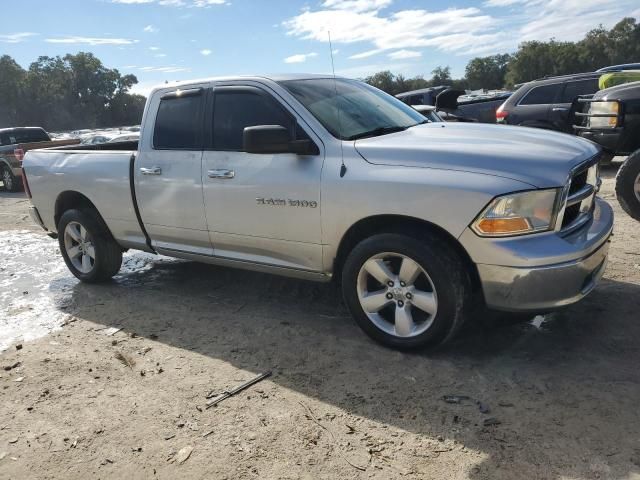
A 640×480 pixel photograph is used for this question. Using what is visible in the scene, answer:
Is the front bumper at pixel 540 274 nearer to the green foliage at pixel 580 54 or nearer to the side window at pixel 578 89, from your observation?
the side window at pixel 578 89

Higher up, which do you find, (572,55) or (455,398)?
(572,55)

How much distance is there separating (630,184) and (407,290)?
3.58m

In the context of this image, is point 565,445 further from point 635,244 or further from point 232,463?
point 635,244

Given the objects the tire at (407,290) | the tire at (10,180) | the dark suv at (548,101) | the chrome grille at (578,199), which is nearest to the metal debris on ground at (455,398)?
the tire at (407,290)

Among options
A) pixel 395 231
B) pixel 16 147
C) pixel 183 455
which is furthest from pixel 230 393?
pixel 16 147

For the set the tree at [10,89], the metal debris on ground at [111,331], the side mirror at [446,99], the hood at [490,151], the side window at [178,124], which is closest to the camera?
the hood at [490,151]

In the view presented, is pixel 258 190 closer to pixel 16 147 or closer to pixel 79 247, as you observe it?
Answer: pixel 79 247

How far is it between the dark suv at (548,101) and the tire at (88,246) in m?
8.34

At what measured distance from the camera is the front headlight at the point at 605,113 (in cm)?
603

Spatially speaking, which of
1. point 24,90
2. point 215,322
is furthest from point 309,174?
point 24,90

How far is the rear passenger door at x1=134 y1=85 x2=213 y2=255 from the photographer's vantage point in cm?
436

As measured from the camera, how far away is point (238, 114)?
4203 mm

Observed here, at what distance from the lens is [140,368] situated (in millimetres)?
3672

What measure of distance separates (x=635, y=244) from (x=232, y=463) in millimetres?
4581
